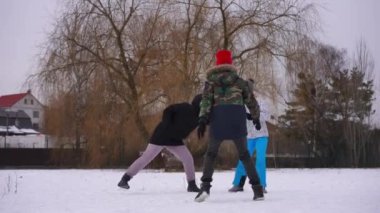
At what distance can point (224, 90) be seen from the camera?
17.8 feet

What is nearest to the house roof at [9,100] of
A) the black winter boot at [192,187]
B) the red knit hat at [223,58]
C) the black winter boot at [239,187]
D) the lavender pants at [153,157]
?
the lavender pants at [153,157]

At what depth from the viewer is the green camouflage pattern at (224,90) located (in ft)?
17.6

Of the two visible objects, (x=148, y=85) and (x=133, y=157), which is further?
(x=133, y=157)

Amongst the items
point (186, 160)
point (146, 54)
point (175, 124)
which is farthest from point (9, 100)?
point (175, 124)

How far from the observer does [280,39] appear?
637 inches

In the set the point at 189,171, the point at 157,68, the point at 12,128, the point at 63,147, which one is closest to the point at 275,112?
the point at 157,68

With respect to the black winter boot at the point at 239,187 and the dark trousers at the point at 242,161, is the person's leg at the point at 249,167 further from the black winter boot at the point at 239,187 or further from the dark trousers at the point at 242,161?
the black winter boot at the point at 239,187

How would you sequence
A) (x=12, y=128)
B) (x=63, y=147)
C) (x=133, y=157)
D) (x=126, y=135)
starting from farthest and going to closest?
1. (x=12, y=128)
2. (x=63, y=147)
3. (x=133, y=157)
4. (x=126, y=135)

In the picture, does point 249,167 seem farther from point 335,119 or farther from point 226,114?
point 335,119

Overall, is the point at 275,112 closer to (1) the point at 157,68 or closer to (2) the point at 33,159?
(1) the point at 157,68

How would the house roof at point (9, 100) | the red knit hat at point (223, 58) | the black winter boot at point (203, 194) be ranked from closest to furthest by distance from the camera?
the black winter boot at point (203, 194)
the red knit hat at point (223, 58)
the house roof at point (9, 100)

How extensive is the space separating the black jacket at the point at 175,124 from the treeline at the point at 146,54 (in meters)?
8.57

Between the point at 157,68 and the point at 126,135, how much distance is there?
2541 millimetres

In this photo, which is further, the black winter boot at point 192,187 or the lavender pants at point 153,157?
the lavender pants at point 153,157
